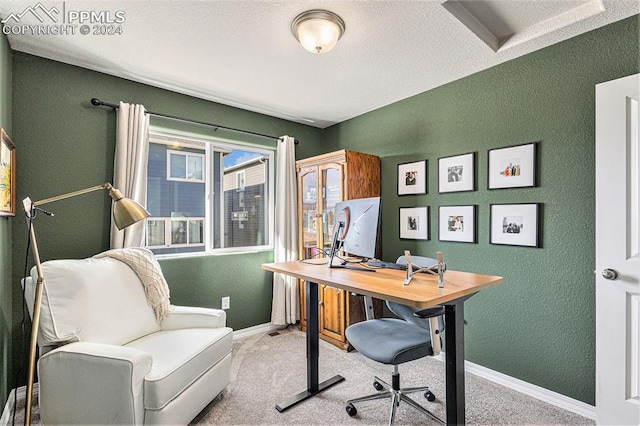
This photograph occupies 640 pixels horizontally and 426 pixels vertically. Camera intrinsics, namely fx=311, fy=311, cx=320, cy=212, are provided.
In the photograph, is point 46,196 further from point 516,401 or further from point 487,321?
point 516,401

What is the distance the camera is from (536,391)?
2.18 meters

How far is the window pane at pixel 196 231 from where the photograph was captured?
3.09 metres

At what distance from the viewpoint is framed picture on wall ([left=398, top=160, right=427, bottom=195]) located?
293cm

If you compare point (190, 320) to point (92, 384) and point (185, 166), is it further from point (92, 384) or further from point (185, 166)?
point (185, 166)

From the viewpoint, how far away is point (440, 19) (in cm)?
185

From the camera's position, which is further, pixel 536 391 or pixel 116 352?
pixel 536 391

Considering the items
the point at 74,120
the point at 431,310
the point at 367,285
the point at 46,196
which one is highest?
the point at 74,120

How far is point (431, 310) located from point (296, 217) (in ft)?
7.16

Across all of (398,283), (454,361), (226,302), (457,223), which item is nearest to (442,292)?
(398,283)

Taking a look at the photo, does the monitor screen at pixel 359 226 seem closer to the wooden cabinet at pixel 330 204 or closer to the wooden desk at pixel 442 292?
the wooden desk at pixel 442 292

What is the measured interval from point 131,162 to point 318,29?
183cm

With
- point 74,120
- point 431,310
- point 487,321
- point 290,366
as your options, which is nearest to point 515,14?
point 431,310

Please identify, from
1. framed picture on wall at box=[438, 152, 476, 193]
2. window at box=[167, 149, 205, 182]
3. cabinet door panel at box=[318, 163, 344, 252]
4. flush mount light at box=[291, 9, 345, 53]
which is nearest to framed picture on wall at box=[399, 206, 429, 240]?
framed picture on wall at box=[438, 152, 476, 193]

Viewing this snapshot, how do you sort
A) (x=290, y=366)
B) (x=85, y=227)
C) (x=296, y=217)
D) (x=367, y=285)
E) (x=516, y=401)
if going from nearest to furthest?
1. (x=367, y=285)
2. (x=516, y=401)
3. (x=85, y=227)
4. (x=290, y=366)
5. (x=296, y=217)
